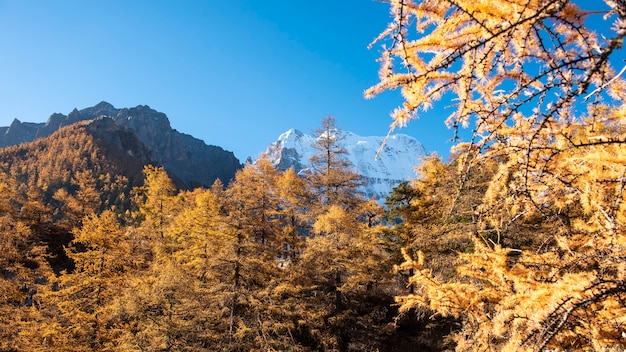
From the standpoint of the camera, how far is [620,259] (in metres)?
2.75

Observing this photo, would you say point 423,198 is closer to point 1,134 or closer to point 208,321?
point 208,321

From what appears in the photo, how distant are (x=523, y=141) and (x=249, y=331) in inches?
350

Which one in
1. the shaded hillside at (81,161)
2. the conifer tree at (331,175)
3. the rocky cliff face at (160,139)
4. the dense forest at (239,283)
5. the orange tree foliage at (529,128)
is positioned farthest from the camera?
the rocky cliff face at (160,139)

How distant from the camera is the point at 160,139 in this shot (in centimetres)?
13738

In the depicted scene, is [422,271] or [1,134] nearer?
[422,271]

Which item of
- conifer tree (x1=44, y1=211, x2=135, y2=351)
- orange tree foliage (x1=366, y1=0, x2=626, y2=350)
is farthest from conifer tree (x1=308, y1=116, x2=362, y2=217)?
orange tree foliage (x1=366, y1=0, x2=626, y2=350)

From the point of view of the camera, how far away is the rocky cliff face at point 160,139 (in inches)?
4980

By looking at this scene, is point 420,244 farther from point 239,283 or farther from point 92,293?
point 92,293

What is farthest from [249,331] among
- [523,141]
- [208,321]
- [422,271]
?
[523,141]

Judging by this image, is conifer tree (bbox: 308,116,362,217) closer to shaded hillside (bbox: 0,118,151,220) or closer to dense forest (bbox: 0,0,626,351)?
dense forest (bbox: 0,0,626,351)

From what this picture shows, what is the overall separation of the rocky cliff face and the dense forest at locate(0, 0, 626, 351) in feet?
342

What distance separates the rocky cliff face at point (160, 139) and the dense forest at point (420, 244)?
104319 mm

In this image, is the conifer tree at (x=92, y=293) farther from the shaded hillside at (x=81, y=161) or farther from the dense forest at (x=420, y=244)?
the shaded hillside at (x=81, y=161)

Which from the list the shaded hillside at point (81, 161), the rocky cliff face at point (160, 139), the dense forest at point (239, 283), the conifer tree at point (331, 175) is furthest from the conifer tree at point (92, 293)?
the rocky cliff face at point (160, 139)
